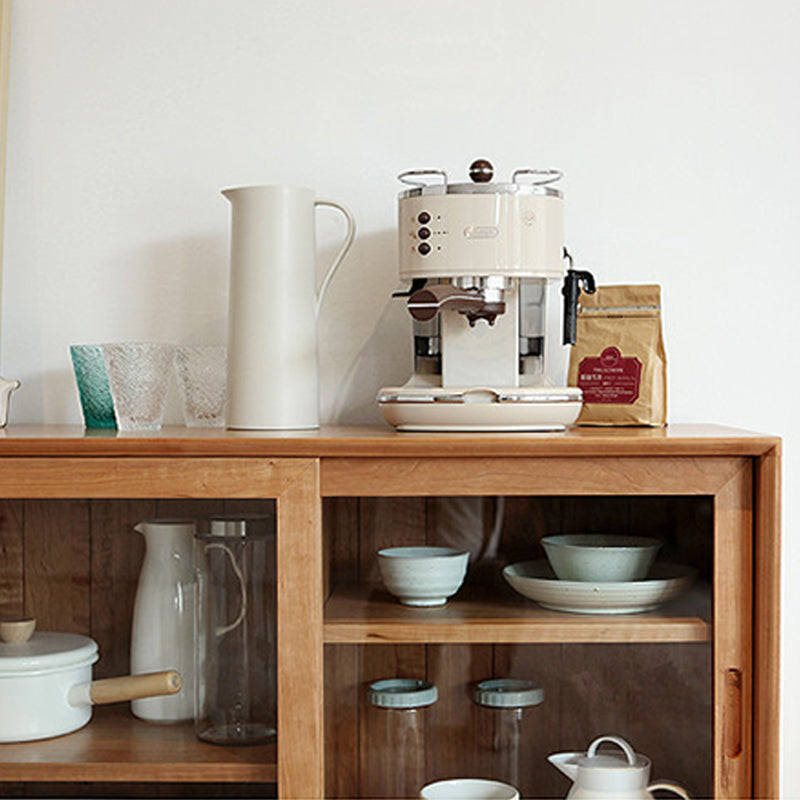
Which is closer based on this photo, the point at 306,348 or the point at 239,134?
the point at 306,348

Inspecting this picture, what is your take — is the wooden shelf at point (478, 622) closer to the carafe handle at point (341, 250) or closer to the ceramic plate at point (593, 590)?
the ceramic plate at point (593, 590)

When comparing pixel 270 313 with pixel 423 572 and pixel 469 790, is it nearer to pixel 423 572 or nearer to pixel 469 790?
pixel 423 572

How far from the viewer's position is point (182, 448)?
1405 millimetres

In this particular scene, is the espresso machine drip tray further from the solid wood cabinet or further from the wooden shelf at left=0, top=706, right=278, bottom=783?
the wooden shelf at left=0, top=706, right=278, bottom=783

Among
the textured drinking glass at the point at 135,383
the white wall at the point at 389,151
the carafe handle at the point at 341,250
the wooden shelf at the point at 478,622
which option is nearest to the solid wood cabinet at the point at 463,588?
the wooden shelf at the point at 478,622

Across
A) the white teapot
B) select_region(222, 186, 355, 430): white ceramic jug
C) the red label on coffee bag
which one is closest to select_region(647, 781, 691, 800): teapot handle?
the white teapot

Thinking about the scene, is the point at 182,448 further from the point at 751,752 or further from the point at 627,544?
the point at 751,752

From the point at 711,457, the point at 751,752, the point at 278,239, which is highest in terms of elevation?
the point at 278,239

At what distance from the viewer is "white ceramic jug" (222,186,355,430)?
5.13ft

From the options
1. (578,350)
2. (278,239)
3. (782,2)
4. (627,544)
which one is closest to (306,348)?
(278,239)

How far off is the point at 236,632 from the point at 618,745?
1.58 feet

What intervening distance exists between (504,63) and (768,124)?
0.41 metres

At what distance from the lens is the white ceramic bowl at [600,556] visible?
1.39 m

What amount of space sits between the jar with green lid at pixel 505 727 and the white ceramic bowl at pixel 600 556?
0.50ft
